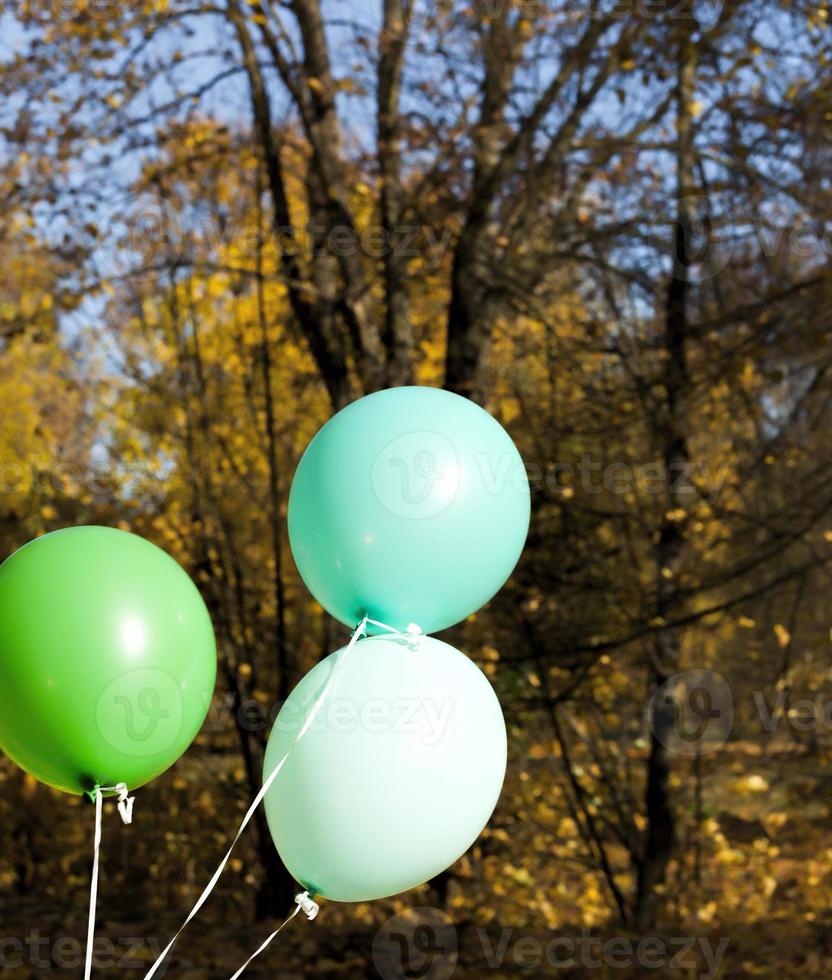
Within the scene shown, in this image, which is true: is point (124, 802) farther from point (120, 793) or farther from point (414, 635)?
point (414, 635)

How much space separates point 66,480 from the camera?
6.81 m

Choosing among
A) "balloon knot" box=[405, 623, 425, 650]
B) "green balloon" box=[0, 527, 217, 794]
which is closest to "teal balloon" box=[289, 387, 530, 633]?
"balloon knot" box=[405, 623, 425, 650]

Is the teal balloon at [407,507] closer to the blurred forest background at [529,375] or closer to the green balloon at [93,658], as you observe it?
the green balloon at [93,658]

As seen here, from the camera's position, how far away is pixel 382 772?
181 centimetres

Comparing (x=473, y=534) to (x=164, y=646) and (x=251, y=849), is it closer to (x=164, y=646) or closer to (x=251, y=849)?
(x=164, y=646)

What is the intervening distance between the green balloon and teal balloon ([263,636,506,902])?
0.25m

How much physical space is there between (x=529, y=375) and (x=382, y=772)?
5748 mm

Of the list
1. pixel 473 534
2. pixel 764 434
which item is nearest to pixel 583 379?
pixel 764 434

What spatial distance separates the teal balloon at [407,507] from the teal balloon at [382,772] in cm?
12

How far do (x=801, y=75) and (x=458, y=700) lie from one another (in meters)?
5.12

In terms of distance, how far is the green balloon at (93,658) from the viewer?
1.91m

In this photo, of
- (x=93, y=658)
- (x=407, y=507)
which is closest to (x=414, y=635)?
(x=407, y=507)

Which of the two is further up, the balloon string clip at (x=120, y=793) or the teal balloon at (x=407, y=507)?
the teal balloon at (x=407, y=507)

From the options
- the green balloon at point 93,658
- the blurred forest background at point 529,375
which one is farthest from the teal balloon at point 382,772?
the blurred forest background at point 529,375
